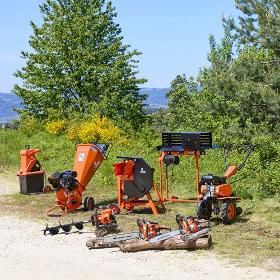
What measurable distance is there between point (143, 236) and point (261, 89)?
9.75m

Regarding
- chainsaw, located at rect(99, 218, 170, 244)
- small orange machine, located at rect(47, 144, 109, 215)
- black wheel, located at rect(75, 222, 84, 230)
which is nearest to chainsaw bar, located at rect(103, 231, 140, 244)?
chainsaw, located at rect(99, 218, 170, 244)

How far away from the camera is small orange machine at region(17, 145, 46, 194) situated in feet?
54.4

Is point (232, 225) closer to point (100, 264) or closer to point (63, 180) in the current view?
point (100, 264)

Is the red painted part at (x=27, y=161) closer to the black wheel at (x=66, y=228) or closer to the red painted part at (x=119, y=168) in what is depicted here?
the red painted part at (x=119, y=168)

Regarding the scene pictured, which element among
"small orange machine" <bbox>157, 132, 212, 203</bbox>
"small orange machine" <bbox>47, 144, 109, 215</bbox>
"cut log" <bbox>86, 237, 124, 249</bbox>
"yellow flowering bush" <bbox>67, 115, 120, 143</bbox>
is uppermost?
"yellow flowering bush" <bbox>67, 115, 120, 143</bbox>

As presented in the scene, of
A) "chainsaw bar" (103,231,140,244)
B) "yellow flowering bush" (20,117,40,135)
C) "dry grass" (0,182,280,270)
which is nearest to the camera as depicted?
"dry grass" (0,182,280,270)

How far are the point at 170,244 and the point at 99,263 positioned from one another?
1251mm

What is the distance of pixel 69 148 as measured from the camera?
968 inches

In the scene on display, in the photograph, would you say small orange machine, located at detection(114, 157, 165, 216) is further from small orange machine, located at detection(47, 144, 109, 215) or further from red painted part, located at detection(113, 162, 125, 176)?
small orange machine, located at detection(47, 144, 109, 215)

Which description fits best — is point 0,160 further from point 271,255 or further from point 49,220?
point 271,255

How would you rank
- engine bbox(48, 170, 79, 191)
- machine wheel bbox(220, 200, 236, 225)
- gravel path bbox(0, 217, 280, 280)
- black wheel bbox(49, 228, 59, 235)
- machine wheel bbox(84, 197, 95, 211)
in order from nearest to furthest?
gravel path bbox(0, 217, 280, 280)
black wheel bbox(49, 228, 59, 235)
machine wheel bbox(220, 200, 236, 225)
engine bbox(48, 170, 79, 191)
machine wheel bbox(84, 197, 95, 211)

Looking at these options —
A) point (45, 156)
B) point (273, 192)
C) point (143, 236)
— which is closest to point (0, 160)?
point (45, 156)

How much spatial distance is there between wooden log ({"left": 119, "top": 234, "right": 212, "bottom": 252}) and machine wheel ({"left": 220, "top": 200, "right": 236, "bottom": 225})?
5.62 feet

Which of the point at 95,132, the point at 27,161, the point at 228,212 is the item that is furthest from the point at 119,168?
the point at 95,132
